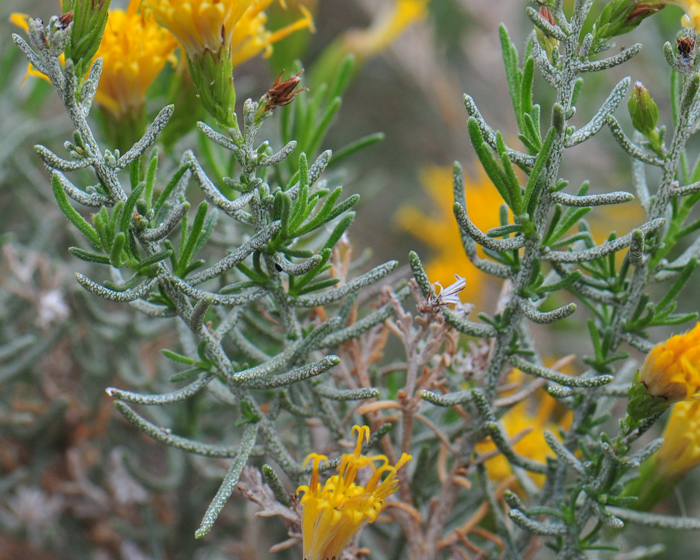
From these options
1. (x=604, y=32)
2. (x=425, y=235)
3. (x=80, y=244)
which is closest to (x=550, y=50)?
(x=604, y=32)

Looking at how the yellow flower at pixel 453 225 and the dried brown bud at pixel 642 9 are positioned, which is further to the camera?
the yellow flower at pixel 453 225

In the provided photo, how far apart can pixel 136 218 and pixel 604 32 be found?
33 centimetres

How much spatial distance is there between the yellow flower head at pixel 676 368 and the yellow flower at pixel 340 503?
0.56ft

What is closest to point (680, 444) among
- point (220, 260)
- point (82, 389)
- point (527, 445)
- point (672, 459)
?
point (672, 459)

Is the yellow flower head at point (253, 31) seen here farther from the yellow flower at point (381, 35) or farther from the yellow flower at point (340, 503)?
the yellow flower at point (381, 35)

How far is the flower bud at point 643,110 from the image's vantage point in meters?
0.42

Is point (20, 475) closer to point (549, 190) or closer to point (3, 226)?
point (3, 226)

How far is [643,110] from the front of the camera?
42 cm

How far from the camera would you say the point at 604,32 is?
399 millimetres

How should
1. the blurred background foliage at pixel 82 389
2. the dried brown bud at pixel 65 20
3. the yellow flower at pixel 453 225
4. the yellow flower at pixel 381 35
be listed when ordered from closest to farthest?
1. the dried brown bud at pixel 65 20
2. the blurred background foliage at pixel 82 389
3. the yellow flower at pixel 381 35
4. the yellow flower at pixel 453 225

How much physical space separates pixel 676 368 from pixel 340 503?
233 millimetres

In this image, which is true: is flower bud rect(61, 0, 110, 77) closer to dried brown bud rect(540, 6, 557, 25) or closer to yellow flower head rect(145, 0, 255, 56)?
yellow flower head rect(145, 0, 255, 56)

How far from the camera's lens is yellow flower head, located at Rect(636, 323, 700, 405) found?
0.39 meters

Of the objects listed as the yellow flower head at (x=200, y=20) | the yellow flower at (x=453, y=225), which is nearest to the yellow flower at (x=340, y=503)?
the yellow flower head at (x=200, y=20)
